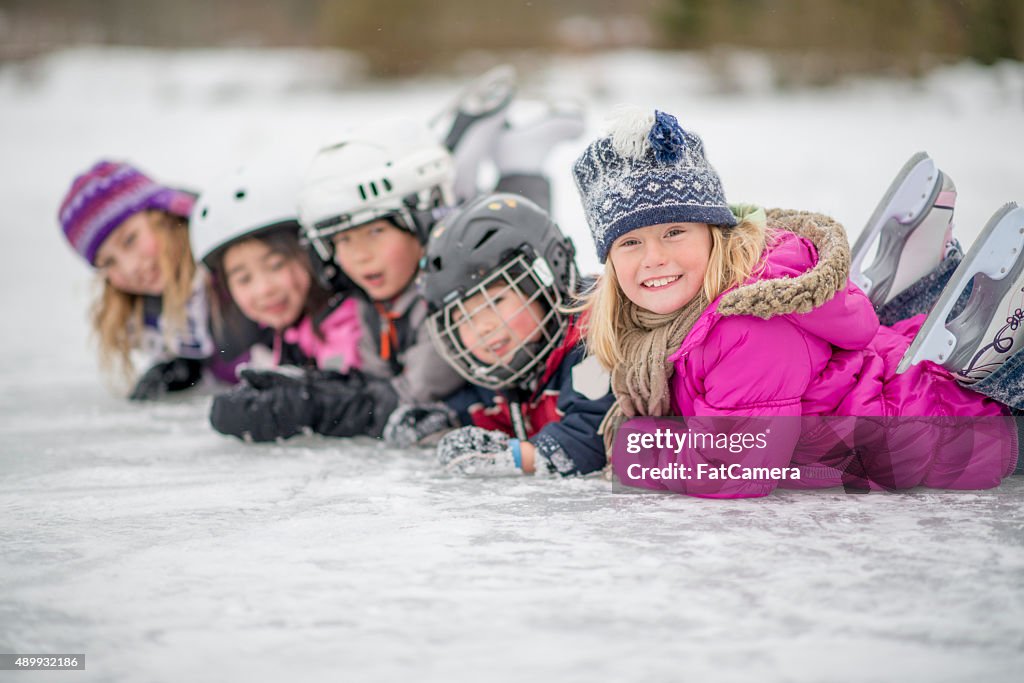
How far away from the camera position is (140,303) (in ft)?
12.9

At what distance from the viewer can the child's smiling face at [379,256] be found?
3.07 m

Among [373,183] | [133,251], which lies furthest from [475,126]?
[133,251]

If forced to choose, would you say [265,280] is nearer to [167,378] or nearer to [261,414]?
[261,414]

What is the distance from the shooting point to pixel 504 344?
255 centimetres

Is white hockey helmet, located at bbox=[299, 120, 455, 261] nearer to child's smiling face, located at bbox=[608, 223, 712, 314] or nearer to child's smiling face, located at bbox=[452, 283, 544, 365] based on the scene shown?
child's smiling face, located at bbox=[452, 283, 544, 365]

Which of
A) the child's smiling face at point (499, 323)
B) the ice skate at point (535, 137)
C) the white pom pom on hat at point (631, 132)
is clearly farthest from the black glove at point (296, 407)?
the ice skate at point (535, 137)

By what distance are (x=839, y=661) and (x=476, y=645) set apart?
1.82ft

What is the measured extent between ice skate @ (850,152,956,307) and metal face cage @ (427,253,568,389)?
894 millimetres

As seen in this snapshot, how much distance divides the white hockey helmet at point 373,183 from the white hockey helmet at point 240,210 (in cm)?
15

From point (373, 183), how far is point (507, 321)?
0.81 meters

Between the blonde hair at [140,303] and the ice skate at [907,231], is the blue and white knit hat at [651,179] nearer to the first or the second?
the ice skate at [907,231]

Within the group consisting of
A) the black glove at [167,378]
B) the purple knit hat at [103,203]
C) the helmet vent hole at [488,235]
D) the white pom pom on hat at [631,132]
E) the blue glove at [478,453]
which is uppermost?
the purple knit hat at [103,203]

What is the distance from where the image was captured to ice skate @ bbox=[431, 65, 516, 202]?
4.27m

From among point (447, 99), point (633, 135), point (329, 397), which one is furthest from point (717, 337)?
point (447, 99)
